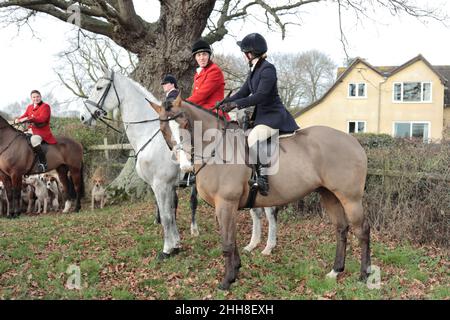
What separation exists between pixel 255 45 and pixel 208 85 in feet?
4.06

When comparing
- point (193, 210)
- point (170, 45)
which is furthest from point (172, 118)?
point (170, 45)

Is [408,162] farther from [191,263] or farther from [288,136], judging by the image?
[191,263]

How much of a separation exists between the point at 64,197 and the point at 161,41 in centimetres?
541

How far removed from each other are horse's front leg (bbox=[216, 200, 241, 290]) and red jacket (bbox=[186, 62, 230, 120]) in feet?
5.74

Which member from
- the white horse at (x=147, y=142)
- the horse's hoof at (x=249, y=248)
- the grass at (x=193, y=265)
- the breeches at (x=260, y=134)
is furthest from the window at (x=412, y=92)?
the breeches at (x=260, y=134)

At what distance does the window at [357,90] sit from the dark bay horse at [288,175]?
28.0 metres

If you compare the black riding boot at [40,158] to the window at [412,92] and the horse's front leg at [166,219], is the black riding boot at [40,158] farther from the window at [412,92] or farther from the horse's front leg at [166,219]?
the window at [412,92]

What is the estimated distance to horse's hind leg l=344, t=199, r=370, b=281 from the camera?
17.0 ft

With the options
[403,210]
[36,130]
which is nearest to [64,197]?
[36,130]

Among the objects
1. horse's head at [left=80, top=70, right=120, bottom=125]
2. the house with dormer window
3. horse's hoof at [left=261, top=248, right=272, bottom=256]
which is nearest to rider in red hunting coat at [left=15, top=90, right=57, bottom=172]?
horse's head at [left=80, top=70, right=120, bottom=125]

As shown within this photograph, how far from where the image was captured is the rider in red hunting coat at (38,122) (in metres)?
9.95

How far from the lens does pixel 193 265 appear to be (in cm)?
598

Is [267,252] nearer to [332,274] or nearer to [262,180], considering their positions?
[332,274]

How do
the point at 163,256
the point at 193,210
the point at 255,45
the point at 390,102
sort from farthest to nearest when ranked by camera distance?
the point at 390,102, the point at 193,210, the point at 163,256, the point at 255,45
